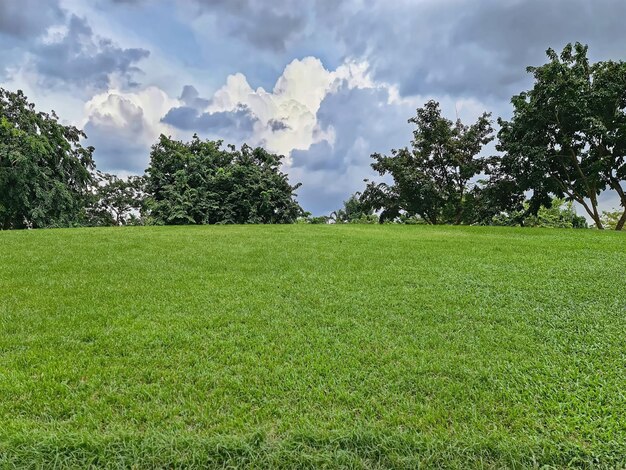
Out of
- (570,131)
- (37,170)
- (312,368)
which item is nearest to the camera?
(312,368)

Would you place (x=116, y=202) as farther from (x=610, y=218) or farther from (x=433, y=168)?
(x=610, y=218)

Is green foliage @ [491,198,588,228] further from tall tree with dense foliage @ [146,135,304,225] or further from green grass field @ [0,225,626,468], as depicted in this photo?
green grass field @ [0,225,626,468]

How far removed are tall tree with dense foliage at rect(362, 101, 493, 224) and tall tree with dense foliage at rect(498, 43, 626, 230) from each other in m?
3.69

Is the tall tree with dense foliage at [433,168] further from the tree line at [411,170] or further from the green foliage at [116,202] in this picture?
the green foliage at [116,202]

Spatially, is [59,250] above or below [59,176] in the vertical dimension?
below

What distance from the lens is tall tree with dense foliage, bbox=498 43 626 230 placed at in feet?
46.9

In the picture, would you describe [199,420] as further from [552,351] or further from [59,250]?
[59,250]

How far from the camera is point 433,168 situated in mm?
21359

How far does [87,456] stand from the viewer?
1986 millimetres

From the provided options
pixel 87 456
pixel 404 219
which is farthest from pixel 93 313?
pixel 404 219

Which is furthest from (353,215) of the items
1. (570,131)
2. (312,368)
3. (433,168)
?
(312,368)

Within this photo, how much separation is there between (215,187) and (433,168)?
12342 mm

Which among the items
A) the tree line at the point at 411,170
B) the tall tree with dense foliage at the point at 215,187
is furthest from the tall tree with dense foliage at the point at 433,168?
the tall tree with dense foliage at the point at 215,187

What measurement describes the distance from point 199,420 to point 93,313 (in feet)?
7.59
